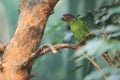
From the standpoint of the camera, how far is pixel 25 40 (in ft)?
3.14

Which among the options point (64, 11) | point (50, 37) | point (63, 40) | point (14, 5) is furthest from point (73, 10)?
point (63, 40)

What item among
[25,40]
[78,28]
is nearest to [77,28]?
[78,28]

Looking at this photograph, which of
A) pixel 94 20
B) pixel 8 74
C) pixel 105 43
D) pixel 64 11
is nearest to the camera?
pixel 105 43

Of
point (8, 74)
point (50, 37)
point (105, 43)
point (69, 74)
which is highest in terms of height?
point (50, 37)

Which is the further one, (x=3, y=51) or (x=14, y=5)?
(x=14, y=5)

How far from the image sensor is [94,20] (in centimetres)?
114

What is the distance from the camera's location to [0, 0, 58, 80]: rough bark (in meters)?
0.92

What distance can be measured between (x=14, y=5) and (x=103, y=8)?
0.78 m

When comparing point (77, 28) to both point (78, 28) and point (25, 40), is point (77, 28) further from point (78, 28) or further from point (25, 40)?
point (25, 40)

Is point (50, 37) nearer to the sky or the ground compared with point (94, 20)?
nearer to the sky

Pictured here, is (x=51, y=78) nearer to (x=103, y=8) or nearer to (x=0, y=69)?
(x=103, y=8)

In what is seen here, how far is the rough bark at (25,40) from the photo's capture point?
918mm

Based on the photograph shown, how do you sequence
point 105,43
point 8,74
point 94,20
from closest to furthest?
point 105,43 → point 8,74 → point 94,20

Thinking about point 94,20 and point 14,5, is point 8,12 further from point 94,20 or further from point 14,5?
point 94,20
